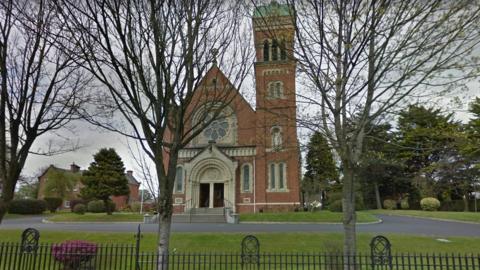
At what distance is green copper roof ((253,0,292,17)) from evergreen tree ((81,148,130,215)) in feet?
90.0

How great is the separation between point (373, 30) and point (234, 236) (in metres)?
10.1

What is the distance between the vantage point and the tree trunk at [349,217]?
280 inches

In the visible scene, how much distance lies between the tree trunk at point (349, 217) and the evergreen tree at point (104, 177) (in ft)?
91.4

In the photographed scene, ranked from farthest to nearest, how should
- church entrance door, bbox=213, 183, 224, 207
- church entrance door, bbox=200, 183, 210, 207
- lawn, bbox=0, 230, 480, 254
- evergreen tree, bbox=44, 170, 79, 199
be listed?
evergreen tree, bbox=44, 170, 79, 199 < church entrance door, bbox=200, 183, 210, 207 < church entrance door, bbox=213, 183, 224, 207 < lawn, bbox=0, 230, 480, 254

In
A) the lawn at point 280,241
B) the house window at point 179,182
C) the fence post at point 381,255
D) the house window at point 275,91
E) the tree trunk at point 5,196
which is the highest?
A: the house window at point 275,91

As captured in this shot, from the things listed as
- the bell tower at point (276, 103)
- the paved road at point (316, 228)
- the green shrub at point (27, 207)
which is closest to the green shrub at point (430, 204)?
the bell tower at point (276, 103)

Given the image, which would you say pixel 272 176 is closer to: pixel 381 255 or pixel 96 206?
pixel 96 206

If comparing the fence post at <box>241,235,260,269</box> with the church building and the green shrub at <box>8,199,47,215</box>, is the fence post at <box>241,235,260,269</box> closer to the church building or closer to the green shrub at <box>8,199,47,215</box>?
the church building

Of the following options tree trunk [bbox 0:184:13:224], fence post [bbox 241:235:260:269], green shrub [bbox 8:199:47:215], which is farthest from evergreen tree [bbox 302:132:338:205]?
tree trunk [bbox 0:184:13:224]

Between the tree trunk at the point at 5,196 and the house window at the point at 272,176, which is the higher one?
the house window at the point at 272,176

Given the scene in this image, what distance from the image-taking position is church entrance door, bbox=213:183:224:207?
30531mm

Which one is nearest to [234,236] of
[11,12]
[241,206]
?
[11,12]

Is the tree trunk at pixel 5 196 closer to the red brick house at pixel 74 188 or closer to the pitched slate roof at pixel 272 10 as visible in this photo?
the pitched slate roof at pixel 272 10

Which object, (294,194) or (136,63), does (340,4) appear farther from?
(294,194)
